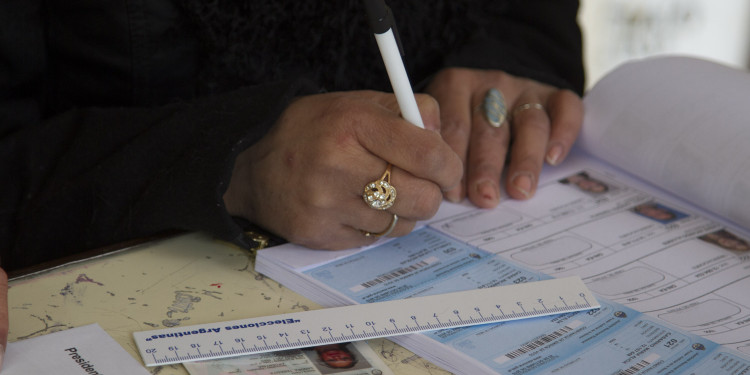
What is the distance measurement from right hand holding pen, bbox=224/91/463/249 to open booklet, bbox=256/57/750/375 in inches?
1.1

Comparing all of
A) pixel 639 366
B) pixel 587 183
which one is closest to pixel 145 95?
pixel 587 183

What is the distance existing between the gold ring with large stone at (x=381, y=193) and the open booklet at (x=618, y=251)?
2.2 inches

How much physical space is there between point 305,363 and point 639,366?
0.83 feet

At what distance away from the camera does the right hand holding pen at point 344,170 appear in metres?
0.71

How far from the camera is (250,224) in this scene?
79cm

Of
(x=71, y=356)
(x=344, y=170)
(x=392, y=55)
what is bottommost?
(x=71, y=356)

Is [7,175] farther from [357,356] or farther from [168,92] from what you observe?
[357,356]

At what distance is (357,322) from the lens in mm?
593

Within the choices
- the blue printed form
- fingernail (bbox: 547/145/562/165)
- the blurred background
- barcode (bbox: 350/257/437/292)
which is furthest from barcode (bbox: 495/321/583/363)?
the blurred background

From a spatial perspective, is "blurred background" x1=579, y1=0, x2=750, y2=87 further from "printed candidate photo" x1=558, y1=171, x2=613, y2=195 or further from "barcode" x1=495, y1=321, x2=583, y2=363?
"barcode" x1=495, y1=321, x2=583, y2=363

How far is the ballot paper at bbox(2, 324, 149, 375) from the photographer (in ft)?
1.73

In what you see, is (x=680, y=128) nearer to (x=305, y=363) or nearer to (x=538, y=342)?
(x=538, y=342)

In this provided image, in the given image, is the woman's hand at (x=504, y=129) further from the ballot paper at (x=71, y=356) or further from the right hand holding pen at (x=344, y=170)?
the ballot paper at (x=71, y=356)

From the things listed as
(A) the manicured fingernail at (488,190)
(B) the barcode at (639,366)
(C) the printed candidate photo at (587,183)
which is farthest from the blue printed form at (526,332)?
(C) the printed candidate photo at (587,183)
